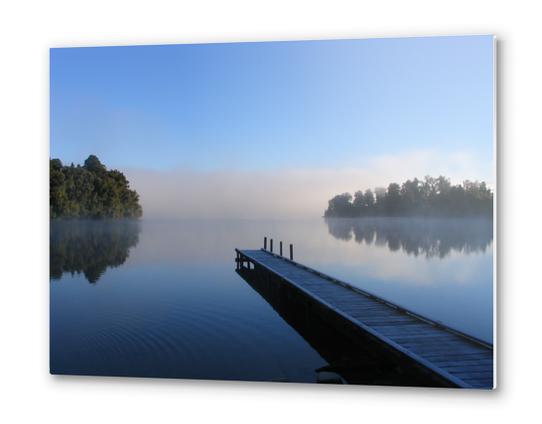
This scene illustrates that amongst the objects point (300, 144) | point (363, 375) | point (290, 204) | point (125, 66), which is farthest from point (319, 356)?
point (125, 66)

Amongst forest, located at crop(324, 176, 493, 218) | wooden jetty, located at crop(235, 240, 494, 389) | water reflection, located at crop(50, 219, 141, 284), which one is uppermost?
forest, located at crop(324, 176, 493, 218)

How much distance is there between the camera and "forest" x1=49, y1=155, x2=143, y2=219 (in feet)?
13.7

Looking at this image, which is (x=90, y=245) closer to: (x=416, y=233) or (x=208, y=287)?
(x=208, y=287)

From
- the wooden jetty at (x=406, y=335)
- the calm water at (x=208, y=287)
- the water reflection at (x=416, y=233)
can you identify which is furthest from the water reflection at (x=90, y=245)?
the water reflection at (x=416, y=233)

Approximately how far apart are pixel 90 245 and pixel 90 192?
382 millimetres

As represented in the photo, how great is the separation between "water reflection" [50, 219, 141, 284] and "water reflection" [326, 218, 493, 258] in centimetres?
156

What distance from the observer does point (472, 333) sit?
3695 mm

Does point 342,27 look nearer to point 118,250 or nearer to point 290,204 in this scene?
point 290,204

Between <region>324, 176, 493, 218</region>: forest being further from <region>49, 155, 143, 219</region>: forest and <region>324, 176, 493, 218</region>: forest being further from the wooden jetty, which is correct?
<region>49, 155, 143, 219</region>: forest

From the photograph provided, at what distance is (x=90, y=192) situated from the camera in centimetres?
440

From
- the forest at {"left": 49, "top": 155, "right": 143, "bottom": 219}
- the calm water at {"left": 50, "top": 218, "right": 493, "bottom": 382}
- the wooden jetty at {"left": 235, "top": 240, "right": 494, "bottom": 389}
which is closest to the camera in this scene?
the wooden jetty at {"left": 235, "top": 240, "right": 494, "bottom": 389}

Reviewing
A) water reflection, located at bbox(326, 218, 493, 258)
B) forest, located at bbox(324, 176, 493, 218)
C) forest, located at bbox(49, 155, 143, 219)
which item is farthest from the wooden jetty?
forest, located at bbox(49, 155, 143, 219)

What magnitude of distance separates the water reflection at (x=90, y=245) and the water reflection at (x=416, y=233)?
1.56m

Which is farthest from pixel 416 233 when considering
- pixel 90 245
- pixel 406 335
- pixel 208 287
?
pixel 90 245
